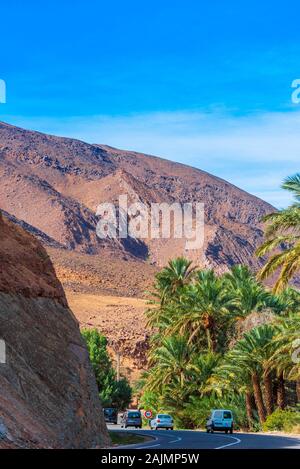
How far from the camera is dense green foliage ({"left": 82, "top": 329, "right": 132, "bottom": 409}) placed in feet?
248

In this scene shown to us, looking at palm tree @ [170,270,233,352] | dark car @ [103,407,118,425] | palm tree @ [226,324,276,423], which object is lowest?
dark car @ [103,407,118,425]

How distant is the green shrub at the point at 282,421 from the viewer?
152 feet

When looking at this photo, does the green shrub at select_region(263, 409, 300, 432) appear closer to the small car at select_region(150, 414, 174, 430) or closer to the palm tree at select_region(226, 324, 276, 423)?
the palm tree at select_region(226, 324, 276, 423)

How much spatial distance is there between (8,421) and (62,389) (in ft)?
23.3

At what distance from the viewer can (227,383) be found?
5597 centimetres

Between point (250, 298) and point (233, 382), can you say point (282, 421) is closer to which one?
point (233, 382)

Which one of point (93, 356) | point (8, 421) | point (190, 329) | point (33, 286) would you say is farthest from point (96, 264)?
point (8, 421)

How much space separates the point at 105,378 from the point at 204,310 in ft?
60.3

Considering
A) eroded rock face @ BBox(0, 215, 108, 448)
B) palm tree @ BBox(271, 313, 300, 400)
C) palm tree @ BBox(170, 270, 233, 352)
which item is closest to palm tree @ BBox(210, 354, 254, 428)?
palm tree @ BBox(271, 313, 300, 400)

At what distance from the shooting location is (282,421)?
4766cm

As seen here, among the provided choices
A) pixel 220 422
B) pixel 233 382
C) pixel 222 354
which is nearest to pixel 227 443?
pixel 220 422

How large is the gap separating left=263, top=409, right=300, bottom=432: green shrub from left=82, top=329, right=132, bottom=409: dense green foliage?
27.4 meters

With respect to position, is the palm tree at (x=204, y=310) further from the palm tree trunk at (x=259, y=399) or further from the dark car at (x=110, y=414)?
the dark car at (x=110, y=414)

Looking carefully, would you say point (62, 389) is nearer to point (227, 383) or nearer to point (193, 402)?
point (227, 383)
